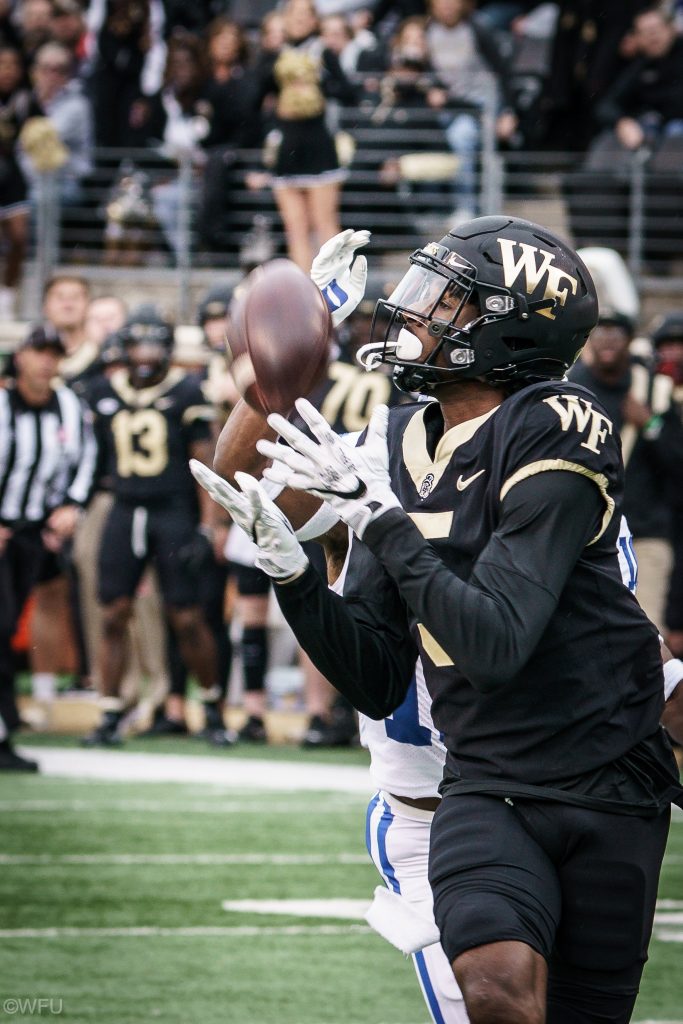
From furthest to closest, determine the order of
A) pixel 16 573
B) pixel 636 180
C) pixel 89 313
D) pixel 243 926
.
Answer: pixel 636 180
pixel 89 313
pixel 16 573
pixel 243 926

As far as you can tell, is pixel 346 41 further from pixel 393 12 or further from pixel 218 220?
pixel 218 220

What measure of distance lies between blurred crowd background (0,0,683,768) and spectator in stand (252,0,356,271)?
0.06 feet

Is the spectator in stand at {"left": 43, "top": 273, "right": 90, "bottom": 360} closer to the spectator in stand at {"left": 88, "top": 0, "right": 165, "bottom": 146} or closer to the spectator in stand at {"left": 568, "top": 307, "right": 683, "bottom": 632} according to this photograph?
the spectator in stand at {"left": 88, "top": 0, "right": 165, "bottom": 146}

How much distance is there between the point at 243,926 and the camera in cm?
526

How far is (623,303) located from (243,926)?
17.0 feet

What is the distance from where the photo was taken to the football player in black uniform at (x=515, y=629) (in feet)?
8.39

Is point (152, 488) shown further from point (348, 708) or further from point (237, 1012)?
point (237, 1012)

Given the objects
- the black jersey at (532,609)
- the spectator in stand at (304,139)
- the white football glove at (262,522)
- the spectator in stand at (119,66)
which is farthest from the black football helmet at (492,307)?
→ the spectator in stand at (119,66)

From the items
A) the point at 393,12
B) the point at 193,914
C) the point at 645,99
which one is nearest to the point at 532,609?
the point at 193,914

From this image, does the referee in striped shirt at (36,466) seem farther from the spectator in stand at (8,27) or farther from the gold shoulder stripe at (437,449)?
the gold shoulder stripe at (437,449)

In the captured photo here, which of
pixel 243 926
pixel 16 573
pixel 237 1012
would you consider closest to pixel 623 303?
pixel 16 573

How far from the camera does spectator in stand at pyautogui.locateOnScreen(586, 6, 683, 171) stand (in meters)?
11.0

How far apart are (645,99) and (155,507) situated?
450 centimetres

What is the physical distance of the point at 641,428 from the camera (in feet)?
25.2
